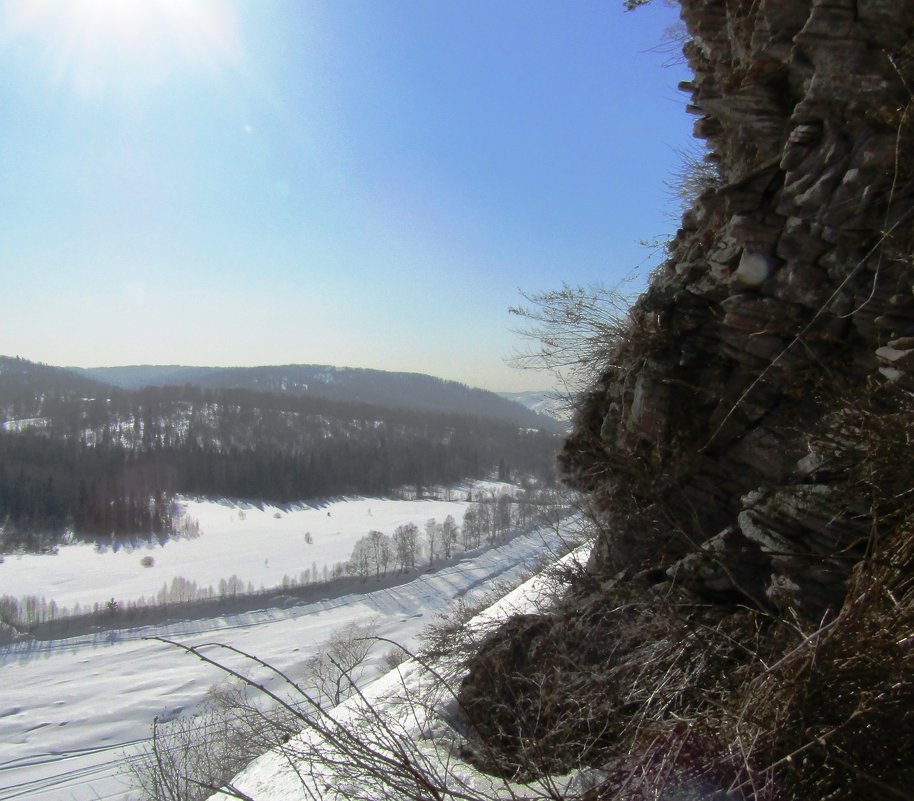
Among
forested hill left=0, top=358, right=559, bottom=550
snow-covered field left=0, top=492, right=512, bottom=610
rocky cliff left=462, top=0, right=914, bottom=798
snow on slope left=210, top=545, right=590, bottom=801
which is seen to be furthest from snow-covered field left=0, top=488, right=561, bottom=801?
forested hill left=0, top=358, right=559, bottom=550

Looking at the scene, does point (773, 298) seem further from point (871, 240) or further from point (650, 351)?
point (650, 351)

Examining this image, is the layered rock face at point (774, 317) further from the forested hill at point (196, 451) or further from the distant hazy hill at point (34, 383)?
the distant hazy hill at point (34, 383)

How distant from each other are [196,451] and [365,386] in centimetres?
7923

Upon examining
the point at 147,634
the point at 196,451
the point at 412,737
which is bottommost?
the point at 147,634

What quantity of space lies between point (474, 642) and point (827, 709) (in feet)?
13.5

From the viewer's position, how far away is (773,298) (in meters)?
3.88

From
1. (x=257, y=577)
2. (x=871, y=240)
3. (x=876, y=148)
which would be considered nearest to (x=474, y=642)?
(x=871, y=240)

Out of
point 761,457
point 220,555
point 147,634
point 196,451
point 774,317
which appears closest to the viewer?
point 774,317

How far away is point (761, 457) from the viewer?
4.03 m

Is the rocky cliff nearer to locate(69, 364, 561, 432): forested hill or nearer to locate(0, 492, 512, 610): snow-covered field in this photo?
locate(0, 492, 512, 610): snow-covered field

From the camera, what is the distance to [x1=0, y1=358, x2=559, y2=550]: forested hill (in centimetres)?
5269

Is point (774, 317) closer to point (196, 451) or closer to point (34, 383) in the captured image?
point (196, 451)

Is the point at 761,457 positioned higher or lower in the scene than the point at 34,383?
lower

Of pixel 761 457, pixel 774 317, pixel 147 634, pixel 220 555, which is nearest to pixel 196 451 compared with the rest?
pixel 220 555
